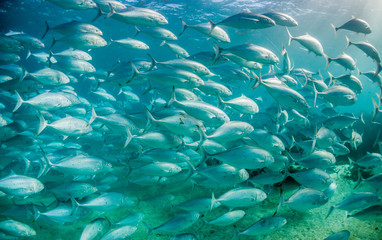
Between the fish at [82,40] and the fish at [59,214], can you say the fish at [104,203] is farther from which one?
the fish at [82,40]

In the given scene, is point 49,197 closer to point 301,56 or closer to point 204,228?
point 204,228

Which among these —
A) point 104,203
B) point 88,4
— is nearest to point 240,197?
point 104,203

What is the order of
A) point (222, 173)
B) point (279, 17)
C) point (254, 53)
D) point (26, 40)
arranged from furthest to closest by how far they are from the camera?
point (26, 40) → point (279, 17) → point (254, 53) → point (222, 173)

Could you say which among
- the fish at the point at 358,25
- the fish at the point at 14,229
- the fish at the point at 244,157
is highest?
the fish at the point at 358,25

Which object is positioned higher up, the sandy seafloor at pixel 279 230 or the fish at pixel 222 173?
the fish at pixel 222 173

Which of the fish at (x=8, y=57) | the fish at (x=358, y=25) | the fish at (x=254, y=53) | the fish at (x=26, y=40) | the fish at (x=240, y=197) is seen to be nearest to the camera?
the fish at (x=240, y=197)

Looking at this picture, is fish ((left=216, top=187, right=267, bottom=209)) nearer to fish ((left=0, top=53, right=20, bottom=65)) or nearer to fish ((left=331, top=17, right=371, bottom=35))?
fish ((left=331, top=17, right=371, bottom=35))

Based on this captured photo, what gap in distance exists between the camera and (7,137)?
18.4 feet

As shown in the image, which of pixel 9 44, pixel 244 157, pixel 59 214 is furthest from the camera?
pixel 9 44

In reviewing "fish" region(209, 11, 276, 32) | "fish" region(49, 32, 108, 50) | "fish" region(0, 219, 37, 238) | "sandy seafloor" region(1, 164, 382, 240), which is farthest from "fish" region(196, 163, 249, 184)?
"fish" region(49, 32, 108, 50)

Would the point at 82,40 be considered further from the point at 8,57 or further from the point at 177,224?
the point at 177,224

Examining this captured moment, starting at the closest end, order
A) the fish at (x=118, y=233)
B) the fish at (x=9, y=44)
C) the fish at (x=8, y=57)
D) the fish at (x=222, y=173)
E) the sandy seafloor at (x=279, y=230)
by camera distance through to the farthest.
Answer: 1. the fish at (x=118, y=233)
2. the fish at (x=222, y=173)
3. the sandy seafloor at (x=279, y=230)
4. the fish at (x=9, y=44)
5. the fish at (x=8, y=57)

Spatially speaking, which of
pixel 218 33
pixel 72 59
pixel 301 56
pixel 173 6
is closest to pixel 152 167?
pixel 218 33

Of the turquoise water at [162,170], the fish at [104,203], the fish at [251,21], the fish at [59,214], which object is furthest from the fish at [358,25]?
the fish at [59,214]
